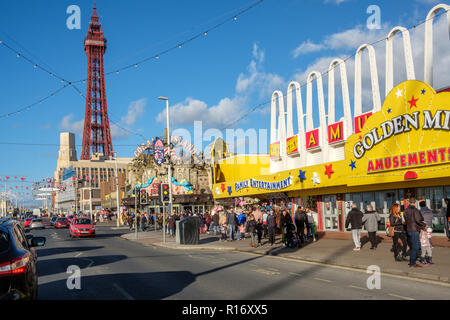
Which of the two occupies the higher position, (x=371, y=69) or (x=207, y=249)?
(x=371, y=69)

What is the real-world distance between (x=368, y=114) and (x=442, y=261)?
9301 millimetres

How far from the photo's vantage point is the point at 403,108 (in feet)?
56.6

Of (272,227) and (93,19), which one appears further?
(93,19)

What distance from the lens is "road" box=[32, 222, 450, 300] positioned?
868cm

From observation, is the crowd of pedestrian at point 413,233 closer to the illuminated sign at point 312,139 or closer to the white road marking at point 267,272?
the white road marking at point 267,272

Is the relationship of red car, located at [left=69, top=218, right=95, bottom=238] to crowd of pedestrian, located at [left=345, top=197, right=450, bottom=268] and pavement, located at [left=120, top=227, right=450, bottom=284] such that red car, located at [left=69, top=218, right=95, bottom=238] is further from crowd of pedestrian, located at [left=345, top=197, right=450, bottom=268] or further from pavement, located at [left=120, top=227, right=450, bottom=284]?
crowd of pedestrian, located at [left=345, top=197, right=450, bottom=268]

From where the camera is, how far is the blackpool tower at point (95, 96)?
129250 mm

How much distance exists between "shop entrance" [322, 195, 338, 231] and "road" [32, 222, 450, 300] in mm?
8691

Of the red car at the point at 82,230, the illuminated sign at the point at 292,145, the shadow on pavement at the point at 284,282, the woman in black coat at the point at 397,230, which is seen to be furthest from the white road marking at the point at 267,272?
the red car at the point at 82,230

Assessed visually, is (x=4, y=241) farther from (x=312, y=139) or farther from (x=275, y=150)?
(x=275, y=150)

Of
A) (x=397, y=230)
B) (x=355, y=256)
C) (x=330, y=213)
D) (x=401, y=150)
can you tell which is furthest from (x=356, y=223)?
(x=330, y=213)

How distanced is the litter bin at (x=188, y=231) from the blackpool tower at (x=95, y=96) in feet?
357
